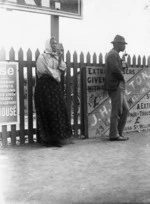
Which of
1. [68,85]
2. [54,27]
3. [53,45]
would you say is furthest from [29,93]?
[54,27]

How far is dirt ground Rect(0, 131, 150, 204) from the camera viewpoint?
3324mm

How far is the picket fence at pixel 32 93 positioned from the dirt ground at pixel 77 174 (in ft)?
1.04

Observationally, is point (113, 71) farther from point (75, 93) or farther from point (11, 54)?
point (11, 54)

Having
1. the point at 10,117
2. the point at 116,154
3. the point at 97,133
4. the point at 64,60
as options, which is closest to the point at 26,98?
the point at 10,117

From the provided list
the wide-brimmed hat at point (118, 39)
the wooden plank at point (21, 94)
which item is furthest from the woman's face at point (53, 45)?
the wide-brimmed hat at point (118, 39)

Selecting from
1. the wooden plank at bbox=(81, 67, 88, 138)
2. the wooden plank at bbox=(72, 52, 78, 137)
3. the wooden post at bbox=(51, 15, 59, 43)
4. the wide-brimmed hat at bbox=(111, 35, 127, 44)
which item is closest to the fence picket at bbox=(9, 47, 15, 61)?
the wooden post at bbox=(51, 15, 59, 43)

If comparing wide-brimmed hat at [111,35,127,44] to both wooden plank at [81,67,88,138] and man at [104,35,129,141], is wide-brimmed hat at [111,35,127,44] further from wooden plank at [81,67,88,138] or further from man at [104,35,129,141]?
Answer: wooden plank at [81,67,88,138]

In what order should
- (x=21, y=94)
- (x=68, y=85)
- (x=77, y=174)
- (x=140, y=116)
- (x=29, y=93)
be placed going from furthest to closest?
(x=140, y=116), (x=68, y=85), (x=29, y=93), (x=21, y=94), (x=77, y=174)

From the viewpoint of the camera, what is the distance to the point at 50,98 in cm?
593

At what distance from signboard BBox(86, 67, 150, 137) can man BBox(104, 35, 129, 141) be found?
1.41 ft

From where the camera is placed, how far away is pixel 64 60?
6.68m

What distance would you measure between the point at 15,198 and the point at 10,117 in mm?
2888

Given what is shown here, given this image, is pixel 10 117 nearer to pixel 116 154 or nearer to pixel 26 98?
pixel 26 98

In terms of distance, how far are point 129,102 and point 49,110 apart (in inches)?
90.6
